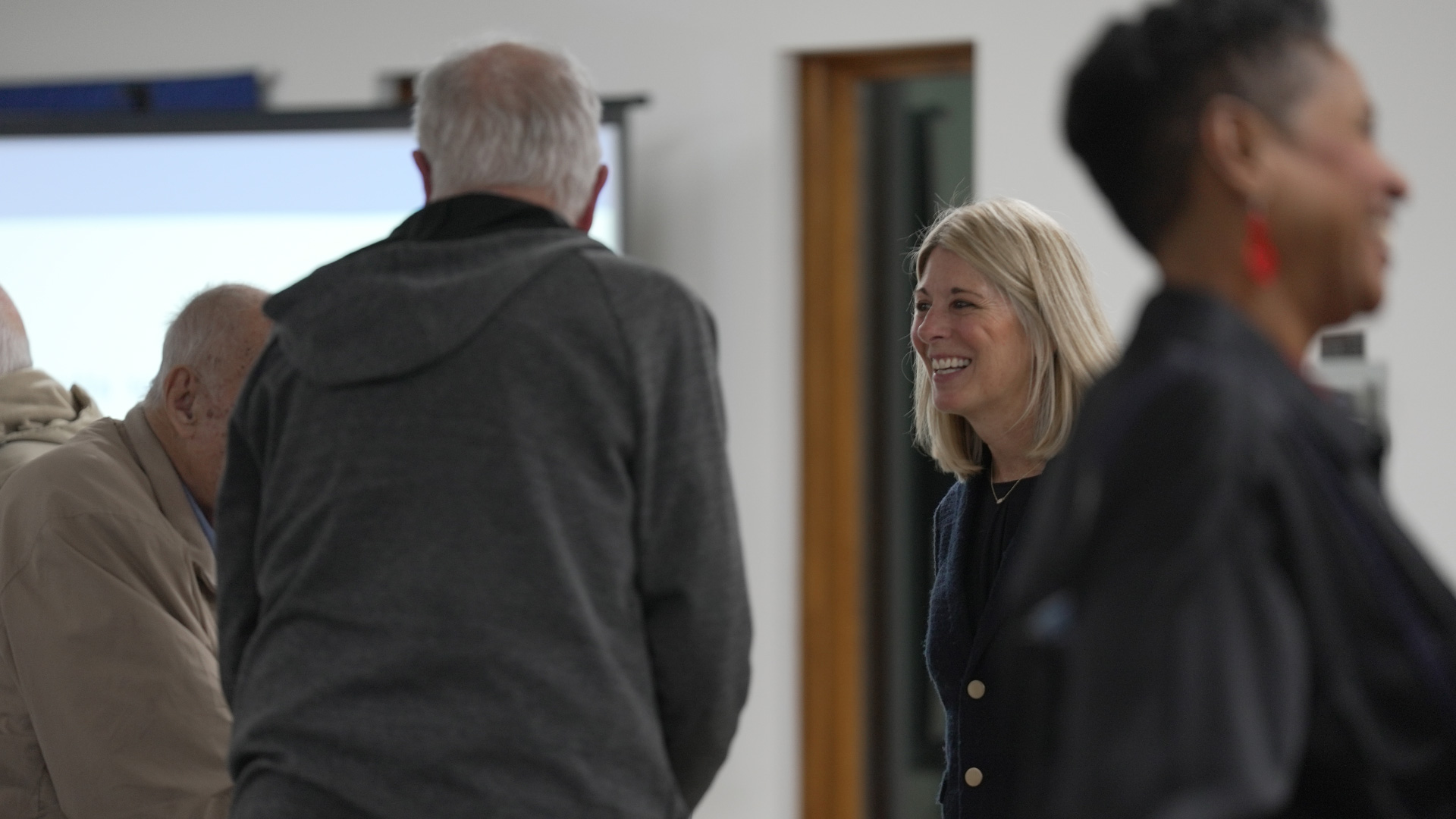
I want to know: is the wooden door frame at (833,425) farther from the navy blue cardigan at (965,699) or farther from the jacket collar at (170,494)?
the jacket collar at (170,494)

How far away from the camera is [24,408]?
2436 millimetres

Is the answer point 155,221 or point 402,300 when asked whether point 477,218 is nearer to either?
point 402,300

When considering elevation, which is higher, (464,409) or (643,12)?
(643,12)

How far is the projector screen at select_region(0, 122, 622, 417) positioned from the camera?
164 inches

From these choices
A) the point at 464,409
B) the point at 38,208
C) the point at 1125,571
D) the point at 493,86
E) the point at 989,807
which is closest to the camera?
the point at 1125,571

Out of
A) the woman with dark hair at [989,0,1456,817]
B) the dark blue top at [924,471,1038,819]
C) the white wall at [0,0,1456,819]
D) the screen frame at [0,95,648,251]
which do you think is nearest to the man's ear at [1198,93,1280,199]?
the woman with dark hair at [989,0,1456,817]

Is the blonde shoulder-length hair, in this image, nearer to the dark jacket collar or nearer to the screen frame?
the dark jacket collar

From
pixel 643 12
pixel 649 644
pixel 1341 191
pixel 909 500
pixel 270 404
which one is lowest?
pixel 909 500

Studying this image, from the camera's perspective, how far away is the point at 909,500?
407 centimetres

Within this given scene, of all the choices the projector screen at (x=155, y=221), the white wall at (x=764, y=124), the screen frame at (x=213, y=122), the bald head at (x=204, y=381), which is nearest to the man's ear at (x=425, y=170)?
the bald head at (x=204, y=381)

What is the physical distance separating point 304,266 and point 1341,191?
365cm

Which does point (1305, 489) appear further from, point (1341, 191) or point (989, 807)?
point (989, 807)

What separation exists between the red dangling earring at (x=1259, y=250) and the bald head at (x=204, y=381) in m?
1.58

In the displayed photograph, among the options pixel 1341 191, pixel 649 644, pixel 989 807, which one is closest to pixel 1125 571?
pixel 1341 191
